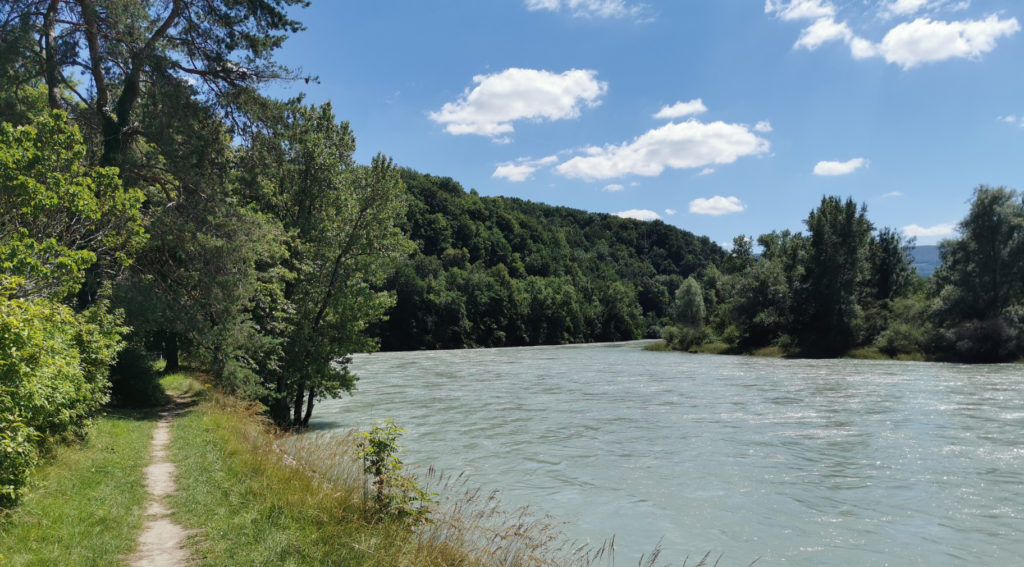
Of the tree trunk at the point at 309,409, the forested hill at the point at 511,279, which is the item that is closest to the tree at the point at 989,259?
the tree trunk at the point at 309,409

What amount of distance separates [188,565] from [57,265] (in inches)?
286

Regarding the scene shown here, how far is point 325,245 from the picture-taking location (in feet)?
64.5

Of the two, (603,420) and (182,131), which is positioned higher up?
(182,131)

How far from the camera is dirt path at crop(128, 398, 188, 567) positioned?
6.01 meters

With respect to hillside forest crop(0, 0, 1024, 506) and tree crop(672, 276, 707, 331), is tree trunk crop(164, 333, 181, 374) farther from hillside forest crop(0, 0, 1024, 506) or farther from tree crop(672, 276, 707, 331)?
tree crop(672, 276, 707, 331)

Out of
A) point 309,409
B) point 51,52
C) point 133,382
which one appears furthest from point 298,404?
point 51,52

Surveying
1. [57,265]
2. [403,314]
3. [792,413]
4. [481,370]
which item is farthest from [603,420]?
[403,314]

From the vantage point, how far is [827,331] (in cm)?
6047

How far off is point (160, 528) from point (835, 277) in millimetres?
66544

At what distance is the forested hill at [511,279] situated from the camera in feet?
340

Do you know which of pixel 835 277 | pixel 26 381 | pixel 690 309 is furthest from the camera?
pixel 690 309

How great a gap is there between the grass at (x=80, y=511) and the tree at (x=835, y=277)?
205ft

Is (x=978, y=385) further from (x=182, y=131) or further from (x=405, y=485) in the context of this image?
(x=182, y=131)

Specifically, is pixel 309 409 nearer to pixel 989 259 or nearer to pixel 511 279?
pixel 989 259
